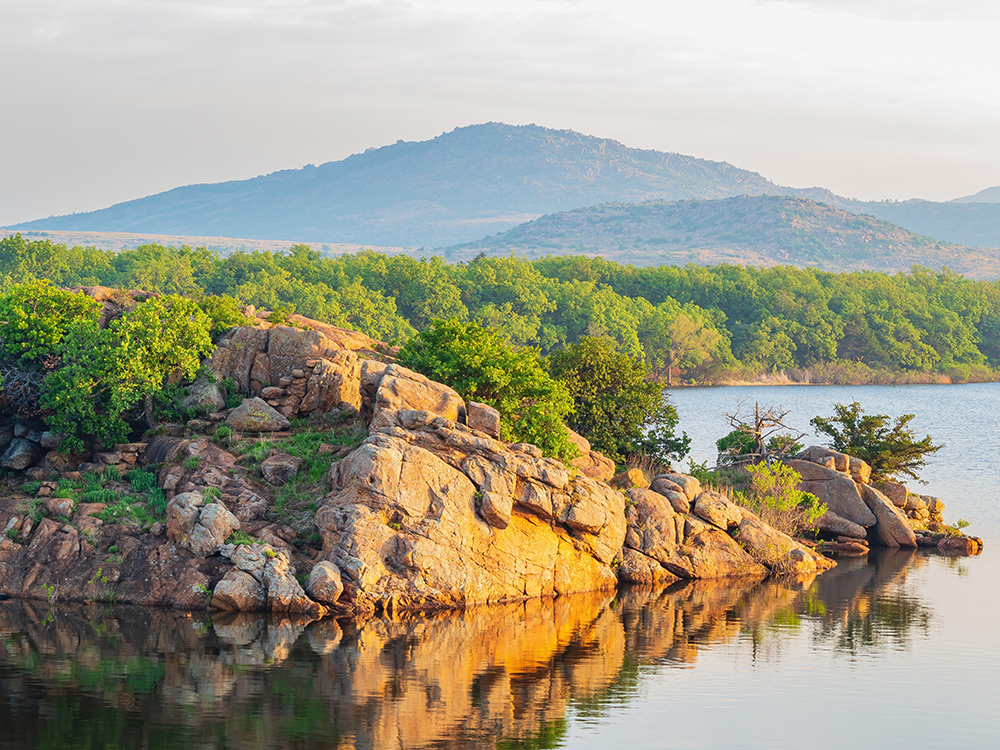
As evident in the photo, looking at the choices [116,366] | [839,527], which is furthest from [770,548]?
[116,366]

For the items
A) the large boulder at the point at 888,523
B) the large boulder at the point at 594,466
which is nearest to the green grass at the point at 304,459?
the large boulder at the point at 594,466

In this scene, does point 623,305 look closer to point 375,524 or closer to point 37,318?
point 37,318

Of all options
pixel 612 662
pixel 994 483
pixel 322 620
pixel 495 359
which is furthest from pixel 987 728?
pixel 994 483

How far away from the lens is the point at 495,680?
83.6ft

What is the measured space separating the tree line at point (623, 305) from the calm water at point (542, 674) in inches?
3419

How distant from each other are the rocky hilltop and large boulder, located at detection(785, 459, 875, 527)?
3.59 meters

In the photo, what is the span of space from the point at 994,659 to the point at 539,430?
16.1 metres

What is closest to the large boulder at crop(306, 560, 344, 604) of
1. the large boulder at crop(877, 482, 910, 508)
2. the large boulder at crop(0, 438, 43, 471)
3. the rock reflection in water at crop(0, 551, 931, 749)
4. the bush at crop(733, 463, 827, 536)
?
the rock reflection in water at crop(0, 551, 931, 749)

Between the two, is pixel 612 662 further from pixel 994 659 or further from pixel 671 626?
pixel 994 659

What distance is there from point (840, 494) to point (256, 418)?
22.7m

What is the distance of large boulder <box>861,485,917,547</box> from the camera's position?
4347cm

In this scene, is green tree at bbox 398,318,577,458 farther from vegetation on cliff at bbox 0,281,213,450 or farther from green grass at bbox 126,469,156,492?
green grass at bbox 126,469,156,492

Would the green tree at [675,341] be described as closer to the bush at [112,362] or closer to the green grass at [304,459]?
the bush at [112,362]

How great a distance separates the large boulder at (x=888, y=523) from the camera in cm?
4347
